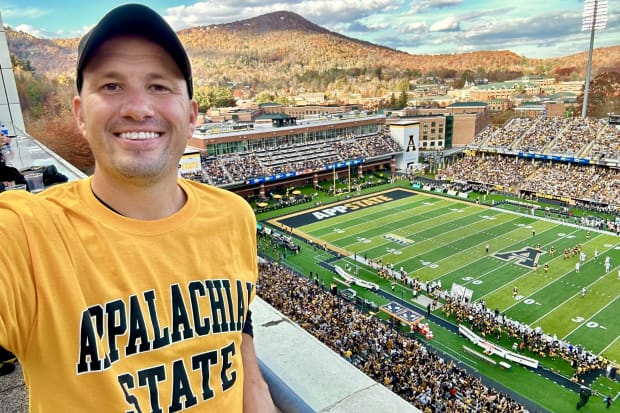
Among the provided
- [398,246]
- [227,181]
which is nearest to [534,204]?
[398,246]

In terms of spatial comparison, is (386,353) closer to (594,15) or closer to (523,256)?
(523,256)

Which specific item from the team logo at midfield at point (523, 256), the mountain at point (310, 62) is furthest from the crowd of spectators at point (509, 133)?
the mountain at point (310, 62)

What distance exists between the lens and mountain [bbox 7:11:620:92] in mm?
148250

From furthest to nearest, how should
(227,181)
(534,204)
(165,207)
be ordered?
1. (227,181)
2. (534,204)
3. (165,207)

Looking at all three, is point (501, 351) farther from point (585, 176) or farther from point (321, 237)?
point (585, 176)

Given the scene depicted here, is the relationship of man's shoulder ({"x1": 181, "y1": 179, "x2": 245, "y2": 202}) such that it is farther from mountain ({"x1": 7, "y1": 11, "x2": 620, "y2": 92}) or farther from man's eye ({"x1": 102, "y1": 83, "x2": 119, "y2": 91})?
mountain ({"x1": 7, "y1": 11, "x2": 620, "y2": 92})

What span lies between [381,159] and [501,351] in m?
36.7

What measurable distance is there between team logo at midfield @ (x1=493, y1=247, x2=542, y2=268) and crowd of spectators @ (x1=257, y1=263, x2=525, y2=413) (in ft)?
36.1

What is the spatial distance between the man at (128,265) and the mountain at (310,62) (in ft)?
444

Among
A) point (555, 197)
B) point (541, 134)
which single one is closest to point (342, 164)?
point (555, 197)

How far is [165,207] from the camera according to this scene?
172 cm

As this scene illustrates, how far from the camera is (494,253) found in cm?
2628

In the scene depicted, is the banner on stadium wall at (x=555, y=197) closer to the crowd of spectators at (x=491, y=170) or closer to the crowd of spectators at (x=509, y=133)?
the crowd of spectators at (x=491, y=170)

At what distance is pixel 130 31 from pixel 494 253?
27.6m
